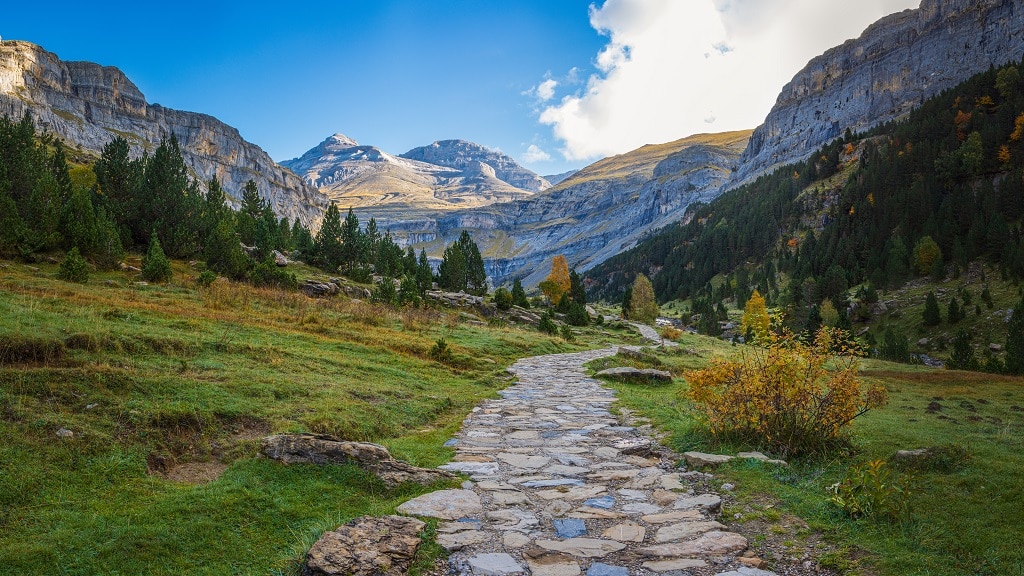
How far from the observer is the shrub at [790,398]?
717 cm

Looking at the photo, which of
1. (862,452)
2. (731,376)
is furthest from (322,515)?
(862,452)

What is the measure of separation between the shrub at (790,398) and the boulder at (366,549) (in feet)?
18.5

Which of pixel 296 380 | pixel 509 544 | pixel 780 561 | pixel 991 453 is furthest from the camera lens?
pixel 296 380

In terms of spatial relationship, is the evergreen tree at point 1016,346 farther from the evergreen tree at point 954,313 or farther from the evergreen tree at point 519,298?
the evergreen tree at point 519,298

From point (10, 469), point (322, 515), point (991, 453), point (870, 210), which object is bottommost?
point (322, 515)

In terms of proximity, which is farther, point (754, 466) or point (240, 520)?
point (754, 466)

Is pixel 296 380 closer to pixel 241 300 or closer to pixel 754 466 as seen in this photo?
pixel 754 466

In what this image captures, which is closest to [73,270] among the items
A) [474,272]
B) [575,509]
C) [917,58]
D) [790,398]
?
[575,509]

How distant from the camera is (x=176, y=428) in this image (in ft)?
21.0

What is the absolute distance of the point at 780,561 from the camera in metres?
4.16

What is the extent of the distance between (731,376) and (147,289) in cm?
2452

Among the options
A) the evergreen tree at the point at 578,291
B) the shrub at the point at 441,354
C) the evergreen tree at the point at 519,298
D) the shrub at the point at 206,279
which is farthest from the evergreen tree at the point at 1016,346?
the shrub at the point at 206,279

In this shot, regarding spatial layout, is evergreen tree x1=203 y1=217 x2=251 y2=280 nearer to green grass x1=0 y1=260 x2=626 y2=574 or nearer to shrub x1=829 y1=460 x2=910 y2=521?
green grass x1=0 y1=260 x2=626 y2=574

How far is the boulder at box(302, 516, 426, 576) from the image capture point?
3.67m
